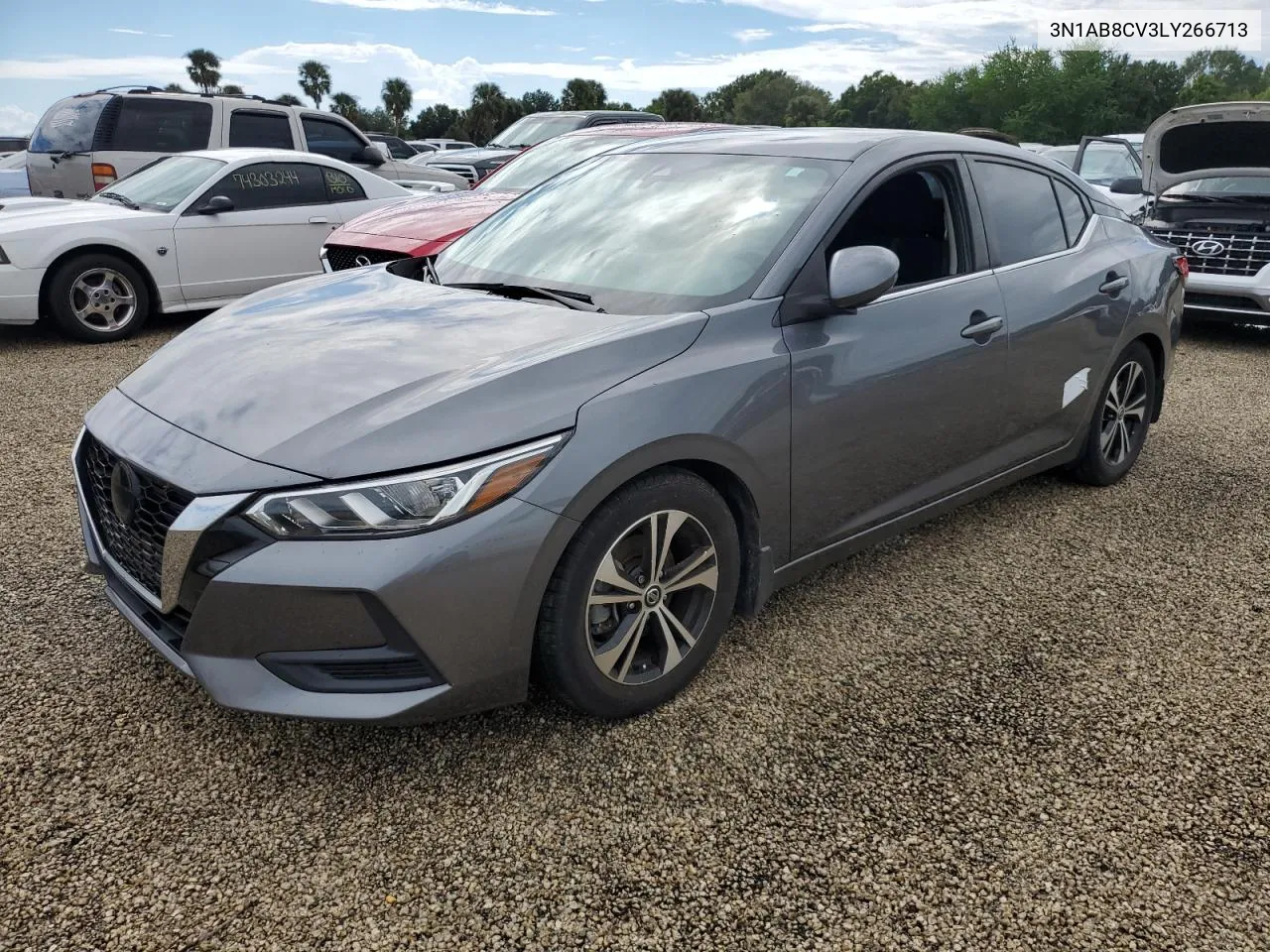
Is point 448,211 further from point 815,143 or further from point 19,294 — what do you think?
point 815,143

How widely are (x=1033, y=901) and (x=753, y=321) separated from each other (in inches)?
63.9

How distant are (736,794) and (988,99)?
93.8 m

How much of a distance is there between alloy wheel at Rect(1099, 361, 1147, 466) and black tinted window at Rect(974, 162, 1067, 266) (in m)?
0.80

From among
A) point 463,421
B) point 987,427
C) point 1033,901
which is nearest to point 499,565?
point 463,421

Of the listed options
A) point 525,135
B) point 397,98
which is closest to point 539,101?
point 397,98

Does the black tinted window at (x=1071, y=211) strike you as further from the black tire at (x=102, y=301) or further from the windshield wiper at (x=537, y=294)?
the black tire at (x=102, y=301)

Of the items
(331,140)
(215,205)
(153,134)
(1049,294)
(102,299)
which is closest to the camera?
(1049,294)

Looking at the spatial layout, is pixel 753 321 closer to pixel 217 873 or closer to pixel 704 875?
pixel 704 875

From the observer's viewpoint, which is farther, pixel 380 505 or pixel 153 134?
pixel 153 134

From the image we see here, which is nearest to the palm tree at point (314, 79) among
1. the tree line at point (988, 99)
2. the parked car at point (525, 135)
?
the tree line at point (988, 99)

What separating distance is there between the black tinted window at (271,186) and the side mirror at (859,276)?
6745 millimetres

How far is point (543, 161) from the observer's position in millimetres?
8445

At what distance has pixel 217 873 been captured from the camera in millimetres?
2246

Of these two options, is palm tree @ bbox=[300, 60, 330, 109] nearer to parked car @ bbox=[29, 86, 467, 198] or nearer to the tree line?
the tree line
